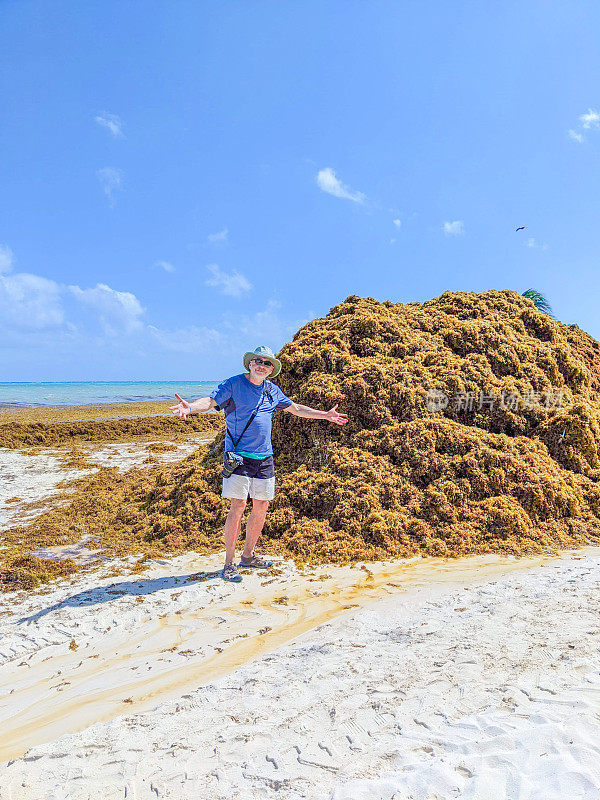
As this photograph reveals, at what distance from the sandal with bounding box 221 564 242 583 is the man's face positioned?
173 cm

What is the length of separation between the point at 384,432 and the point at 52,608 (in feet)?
12.7

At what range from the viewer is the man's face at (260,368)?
158 inches

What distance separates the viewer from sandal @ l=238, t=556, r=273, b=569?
4.33 meters

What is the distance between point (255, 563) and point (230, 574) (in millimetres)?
293

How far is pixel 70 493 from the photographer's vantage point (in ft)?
25.1

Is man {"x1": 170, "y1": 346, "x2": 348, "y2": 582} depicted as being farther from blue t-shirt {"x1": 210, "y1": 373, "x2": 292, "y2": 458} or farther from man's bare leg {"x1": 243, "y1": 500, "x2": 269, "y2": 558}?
man's bare leg {"x1": 243, "y1": 500, "x2": 269, "y2": 558}

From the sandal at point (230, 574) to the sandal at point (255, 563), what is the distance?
0.16 metres

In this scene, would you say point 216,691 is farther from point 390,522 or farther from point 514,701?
point 390,522

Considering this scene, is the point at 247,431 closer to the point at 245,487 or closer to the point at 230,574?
the point at 245,487

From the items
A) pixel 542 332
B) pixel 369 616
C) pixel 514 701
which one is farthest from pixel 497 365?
pixel 514 701

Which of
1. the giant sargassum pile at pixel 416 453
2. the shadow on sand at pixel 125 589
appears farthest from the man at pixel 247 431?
the giant sargassum pile at pixel 416 453

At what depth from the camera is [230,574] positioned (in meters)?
4.12

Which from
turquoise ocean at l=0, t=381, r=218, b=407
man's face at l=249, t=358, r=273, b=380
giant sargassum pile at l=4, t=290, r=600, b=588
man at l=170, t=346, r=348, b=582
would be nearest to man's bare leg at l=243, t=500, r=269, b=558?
man at l=170, t=346, r=348, b=582

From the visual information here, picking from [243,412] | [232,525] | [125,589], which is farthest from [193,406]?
[125,589]
